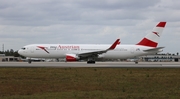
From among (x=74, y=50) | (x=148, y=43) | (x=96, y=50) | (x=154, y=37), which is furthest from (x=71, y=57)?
(x=154, y=37)

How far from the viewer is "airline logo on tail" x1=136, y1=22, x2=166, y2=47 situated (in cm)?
6119

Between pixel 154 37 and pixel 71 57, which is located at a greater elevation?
pixel 154 37

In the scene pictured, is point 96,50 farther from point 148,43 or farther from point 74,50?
point 148,43

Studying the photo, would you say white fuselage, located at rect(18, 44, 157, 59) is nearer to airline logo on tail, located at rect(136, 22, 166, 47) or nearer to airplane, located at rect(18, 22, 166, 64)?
airplane, located at rect(18, 22, 166, 64)

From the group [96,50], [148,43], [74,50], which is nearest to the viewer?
[74,50]

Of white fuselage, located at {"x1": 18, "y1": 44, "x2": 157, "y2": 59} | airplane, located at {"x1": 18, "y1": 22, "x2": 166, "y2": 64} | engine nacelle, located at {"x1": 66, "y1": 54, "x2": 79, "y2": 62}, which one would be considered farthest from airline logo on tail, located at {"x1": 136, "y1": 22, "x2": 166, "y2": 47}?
engine nacelle, located at {"x1": 66, "y1": 54, "x2": 79, "y2": 62}

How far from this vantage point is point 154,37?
2409 inches

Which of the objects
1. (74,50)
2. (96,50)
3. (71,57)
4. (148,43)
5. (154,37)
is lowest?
(71,57)

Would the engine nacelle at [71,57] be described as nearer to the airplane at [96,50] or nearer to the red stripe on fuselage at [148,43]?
the airplane at [96,50]

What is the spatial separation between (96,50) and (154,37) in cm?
1035
